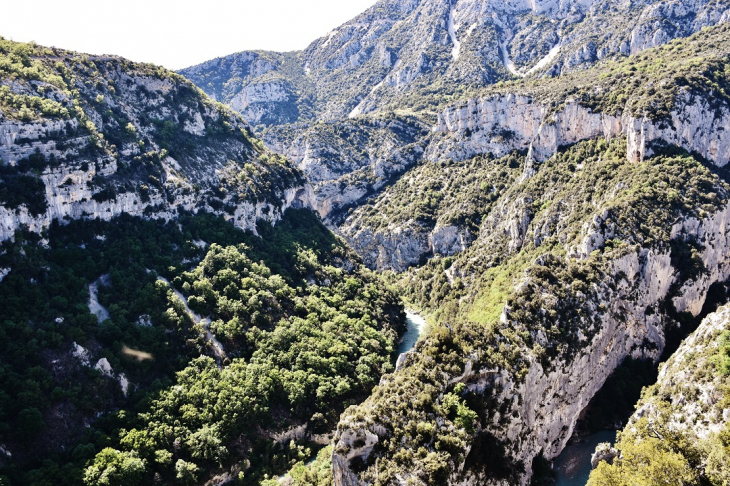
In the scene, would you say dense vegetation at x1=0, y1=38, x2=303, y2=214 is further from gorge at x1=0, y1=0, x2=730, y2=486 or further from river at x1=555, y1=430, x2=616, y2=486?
river at x1=555, y1=430, x2=616, y2=486

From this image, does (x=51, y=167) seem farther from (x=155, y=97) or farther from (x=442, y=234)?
(x=442, y=234)

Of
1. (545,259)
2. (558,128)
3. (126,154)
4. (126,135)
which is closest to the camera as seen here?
(545,259)

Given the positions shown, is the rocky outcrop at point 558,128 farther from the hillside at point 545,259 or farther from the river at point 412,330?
the river at point 412,330

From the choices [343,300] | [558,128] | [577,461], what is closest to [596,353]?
[577,461]

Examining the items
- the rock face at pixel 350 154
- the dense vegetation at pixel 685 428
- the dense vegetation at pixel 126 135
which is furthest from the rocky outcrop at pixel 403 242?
the dense vegetation at pixel 685 428

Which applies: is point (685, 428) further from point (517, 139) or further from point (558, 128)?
point (517, 139)

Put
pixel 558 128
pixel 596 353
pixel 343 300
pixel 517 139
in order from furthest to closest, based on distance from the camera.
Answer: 1. pixel 517 139
2. pixel 558 128
3. pixel 343 300
4. pixel 596 353
